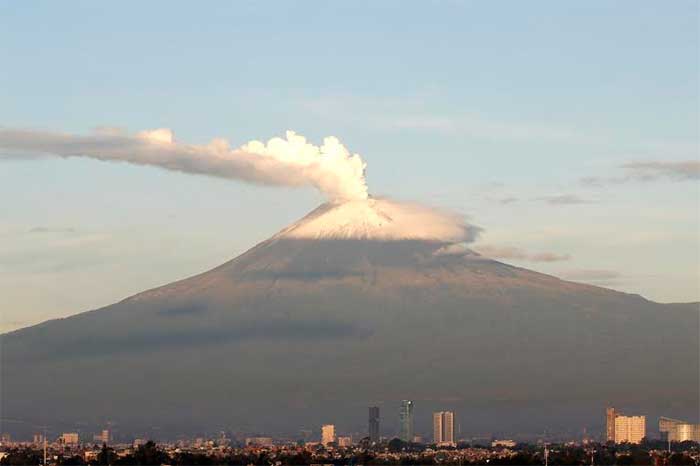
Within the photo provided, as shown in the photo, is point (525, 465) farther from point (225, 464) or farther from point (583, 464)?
point (225, 464)

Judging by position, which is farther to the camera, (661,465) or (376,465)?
(376,465)

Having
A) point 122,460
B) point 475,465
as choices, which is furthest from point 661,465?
point 122,460

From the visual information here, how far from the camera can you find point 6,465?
578 ft

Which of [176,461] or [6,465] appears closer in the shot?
[6,465]

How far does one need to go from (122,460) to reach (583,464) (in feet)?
169

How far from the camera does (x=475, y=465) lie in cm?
19900

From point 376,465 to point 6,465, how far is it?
4354 centimetres

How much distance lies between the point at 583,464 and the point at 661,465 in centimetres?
1045

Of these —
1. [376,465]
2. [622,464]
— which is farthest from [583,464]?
[376,465]

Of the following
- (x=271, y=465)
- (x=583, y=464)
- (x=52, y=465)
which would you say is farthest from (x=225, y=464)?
(x=583, y=464)

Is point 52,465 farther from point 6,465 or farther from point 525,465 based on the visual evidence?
point 525,465

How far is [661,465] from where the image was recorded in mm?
180375

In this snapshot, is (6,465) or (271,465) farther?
(271,465)

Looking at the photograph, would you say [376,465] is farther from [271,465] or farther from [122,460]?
[122,460]
